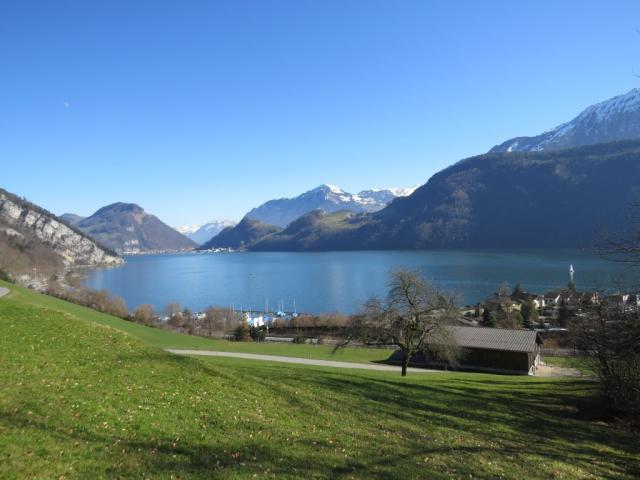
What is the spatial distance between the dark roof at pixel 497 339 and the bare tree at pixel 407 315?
390 inches

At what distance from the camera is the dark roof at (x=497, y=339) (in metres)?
40.1

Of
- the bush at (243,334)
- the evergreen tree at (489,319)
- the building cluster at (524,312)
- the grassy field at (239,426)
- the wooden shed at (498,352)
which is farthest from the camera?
the building cluster at (524,312)

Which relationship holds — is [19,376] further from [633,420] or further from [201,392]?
[633,420]

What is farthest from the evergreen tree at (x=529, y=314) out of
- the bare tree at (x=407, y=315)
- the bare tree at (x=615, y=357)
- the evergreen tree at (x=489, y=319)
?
the bare tree at (x=615, y=357)

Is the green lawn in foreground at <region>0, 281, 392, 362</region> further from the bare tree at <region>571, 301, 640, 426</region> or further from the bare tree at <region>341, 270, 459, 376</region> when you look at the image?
the bare tree at <region>571, 301, 640, 426</region>

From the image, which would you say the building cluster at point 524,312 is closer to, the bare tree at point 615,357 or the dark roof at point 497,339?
the dark roof at point 497,339

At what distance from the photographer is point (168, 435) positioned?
9.04 metres

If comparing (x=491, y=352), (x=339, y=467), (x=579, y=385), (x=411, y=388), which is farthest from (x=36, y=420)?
(x=491, y=352)

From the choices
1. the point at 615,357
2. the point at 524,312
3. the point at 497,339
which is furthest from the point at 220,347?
the point at 524,312

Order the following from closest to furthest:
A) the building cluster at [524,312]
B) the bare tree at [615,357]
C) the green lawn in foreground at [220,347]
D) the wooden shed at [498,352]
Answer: the bare tree at [615,357] < the green lawn in foreground at [220,347] < the wooden shed at [498,352] < the building cluster at [524,312]

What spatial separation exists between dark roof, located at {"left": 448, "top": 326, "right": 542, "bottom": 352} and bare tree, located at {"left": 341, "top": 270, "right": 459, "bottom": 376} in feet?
32.5

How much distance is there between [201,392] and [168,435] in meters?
3.25

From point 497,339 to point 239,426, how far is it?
3744 cm

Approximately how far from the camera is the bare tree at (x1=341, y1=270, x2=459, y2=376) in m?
30.0
